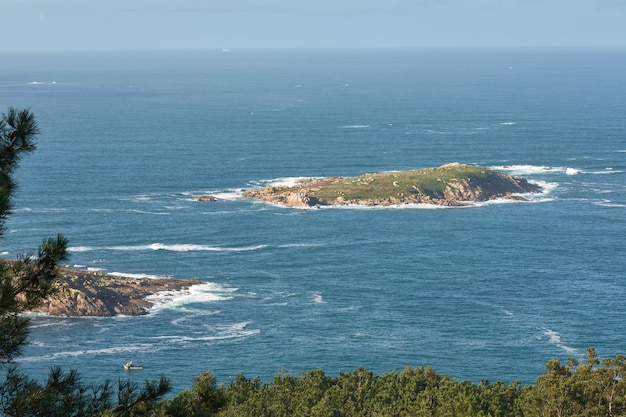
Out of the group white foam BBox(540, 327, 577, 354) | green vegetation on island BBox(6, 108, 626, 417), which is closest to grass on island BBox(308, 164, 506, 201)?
white foam BBox(540, 327, 577, 354)

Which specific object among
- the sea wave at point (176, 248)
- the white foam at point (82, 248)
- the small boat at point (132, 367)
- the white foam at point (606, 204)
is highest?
the white foam at point (606, 204)

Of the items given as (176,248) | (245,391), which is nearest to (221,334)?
(245,391)

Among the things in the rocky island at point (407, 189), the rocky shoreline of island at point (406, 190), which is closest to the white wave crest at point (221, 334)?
the rocky shoreline of island at point (406, 190)

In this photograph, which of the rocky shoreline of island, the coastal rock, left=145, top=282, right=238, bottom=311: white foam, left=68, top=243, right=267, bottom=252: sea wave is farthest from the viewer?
the rocky shoreline of island

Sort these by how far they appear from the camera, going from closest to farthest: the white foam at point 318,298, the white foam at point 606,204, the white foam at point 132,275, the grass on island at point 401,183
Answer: the white foam at point 318,298 → the white foam at point 132,275 → the white foam at point 606,204 → the grass on island at point 401,183

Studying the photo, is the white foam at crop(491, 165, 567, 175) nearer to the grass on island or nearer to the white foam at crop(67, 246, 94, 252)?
the grass on island

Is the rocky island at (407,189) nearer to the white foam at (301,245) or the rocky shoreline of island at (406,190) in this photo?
the rocky shoreline of island at (406,190)
